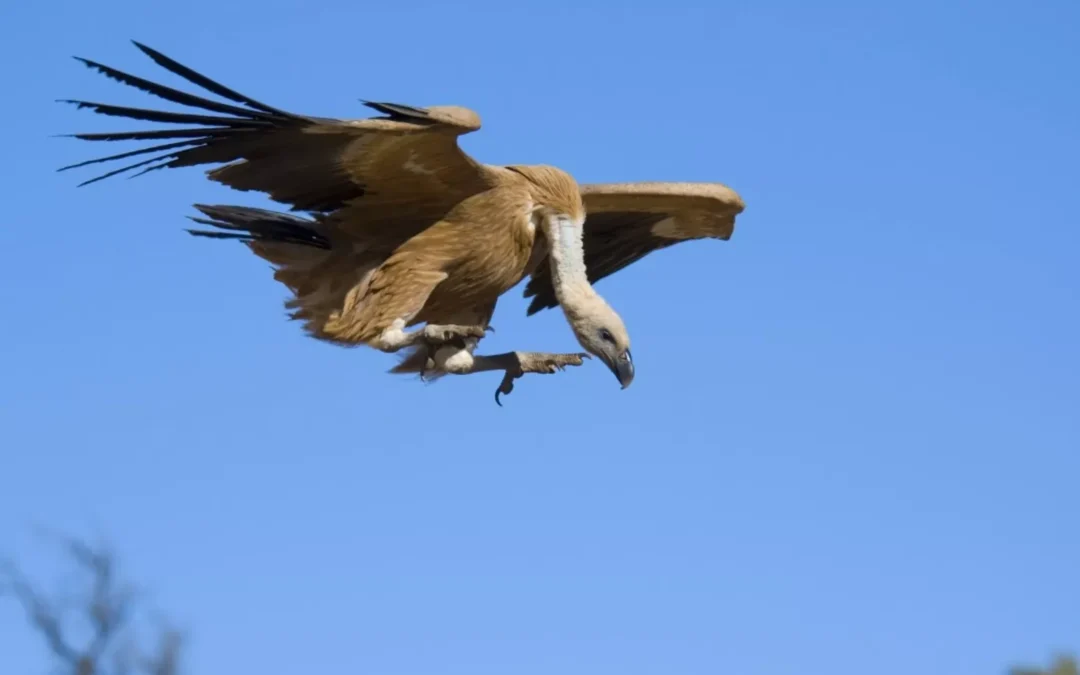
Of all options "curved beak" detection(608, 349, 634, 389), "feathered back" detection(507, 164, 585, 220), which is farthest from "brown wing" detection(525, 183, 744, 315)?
"curved beak" detection(608, 349, 634, 389)

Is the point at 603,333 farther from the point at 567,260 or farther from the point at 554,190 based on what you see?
the point at 554,190

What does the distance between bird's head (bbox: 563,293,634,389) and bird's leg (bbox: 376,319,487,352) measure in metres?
0.63

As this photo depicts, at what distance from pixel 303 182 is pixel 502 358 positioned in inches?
62.8

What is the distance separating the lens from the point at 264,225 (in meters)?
10.3

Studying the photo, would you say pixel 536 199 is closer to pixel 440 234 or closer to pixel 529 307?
pixel 440 234

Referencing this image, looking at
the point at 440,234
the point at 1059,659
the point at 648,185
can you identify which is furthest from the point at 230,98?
the point at 1059,659

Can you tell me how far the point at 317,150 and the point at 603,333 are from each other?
1838mm

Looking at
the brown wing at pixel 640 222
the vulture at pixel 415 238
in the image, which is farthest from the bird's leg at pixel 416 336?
the brown wing at pixel 640 222

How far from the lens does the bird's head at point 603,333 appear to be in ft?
33.2

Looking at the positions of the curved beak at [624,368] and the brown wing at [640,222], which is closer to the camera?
the curved beak at [624,368]

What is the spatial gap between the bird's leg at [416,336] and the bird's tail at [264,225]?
672 millimetres

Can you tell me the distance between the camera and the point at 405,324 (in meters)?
9.99

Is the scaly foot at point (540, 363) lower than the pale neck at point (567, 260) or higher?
lower

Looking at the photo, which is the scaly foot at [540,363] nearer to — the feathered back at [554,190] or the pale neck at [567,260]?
the pale neck at [567,260]
